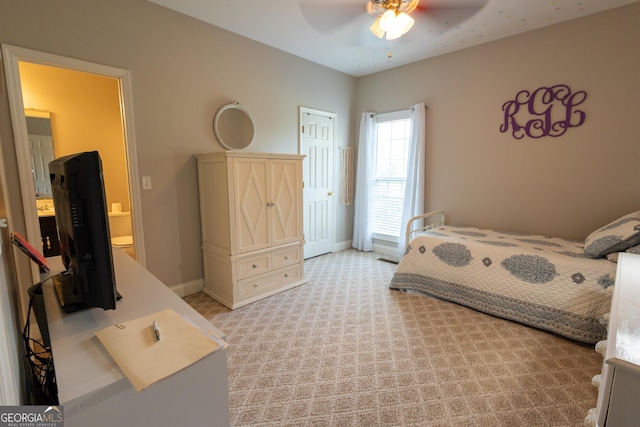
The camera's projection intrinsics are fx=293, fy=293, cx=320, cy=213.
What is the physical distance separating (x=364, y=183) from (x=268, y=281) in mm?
2172

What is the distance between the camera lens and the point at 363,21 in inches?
107

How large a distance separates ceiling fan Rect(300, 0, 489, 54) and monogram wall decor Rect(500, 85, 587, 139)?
111 centimetres

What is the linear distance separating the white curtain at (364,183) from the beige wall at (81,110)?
9.93 feet

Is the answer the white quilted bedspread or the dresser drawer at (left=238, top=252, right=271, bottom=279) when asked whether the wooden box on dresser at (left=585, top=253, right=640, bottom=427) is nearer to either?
the white quilted bedspread

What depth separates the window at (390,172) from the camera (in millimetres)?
4035

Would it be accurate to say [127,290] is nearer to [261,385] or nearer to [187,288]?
[261,385]

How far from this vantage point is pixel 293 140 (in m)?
3.72

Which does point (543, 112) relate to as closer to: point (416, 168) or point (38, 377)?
point (416, 168)

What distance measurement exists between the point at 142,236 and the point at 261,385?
1719mm

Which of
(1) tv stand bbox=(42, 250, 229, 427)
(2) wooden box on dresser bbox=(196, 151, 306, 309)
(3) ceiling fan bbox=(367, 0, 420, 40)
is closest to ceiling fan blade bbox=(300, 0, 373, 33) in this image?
(3) ceiling fan bbox=(367, 0, 420, 40)

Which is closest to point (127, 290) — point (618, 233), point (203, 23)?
point (203, 23)

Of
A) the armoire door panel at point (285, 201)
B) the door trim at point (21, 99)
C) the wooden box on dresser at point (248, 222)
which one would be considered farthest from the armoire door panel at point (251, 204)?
the door trim at point (21, 99)

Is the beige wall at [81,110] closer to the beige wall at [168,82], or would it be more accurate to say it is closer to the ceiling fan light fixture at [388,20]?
the beige wall at [168,82]

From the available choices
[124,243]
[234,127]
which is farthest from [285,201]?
[124,243]
